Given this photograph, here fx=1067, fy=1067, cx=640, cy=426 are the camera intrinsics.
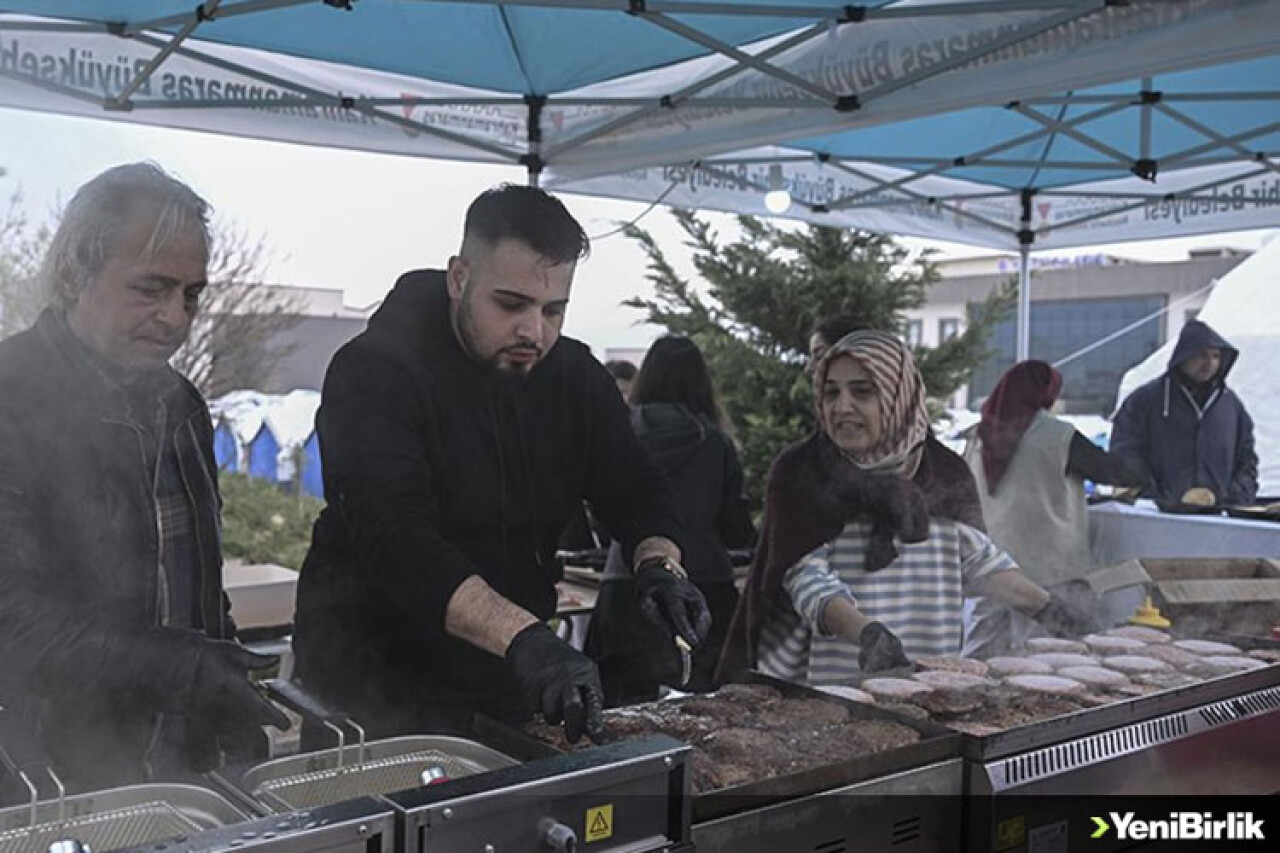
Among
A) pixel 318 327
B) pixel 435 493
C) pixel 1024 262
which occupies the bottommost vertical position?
pixel 435 493

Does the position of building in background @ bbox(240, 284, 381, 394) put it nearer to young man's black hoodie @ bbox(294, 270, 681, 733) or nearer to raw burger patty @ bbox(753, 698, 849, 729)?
young man's black hoodie @ bbox(294, 270, 681, 733)

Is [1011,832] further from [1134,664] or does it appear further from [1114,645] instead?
[1114,645]

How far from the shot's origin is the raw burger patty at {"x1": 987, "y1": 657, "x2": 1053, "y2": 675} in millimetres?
2107

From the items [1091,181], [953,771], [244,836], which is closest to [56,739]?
[244,836]

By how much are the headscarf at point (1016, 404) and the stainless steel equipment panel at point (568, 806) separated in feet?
9.47

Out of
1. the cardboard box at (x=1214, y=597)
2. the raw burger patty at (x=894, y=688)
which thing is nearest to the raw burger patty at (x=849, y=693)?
the raw burger patty at (x=894, y=688)

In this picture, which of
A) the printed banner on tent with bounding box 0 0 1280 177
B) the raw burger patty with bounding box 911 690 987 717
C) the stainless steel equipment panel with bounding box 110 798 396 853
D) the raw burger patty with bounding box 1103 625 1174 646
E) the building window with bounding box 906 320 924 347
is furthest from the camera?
the building window with bounding box 906 320 924 347

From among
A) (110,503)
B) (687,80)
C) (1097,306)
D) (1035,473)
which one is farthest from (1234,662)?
(1097,306)

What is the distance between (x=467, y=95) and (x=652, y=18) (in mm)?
1151

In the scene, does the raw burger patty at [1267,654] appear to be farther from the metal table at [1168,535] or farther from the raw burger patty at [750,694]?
the metal table at [1168,535]

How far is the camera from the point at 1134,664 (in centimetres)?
216

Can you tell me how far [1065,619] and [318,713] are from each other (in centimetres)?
218

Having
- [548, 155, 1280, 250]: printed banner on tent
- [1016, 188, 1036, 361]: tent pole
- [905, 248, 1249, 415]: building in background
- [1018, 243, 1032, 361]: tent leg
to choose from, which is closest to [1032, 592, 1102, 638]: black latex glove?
[548, 155, 1280, 250]: printed banner on tent

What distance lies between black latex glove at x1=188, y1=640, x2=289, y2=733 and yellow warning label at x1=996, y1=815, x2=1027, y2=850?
1.02 meters
